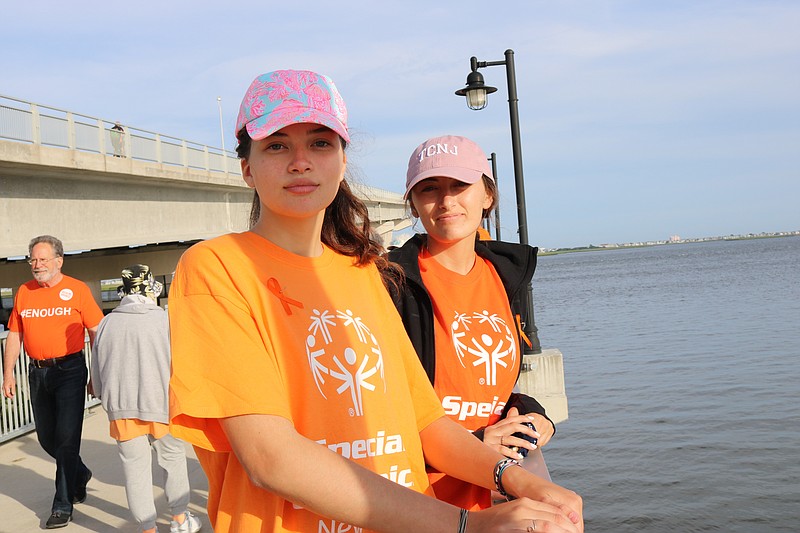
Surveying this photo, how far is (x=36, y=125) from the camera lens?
1534 cm

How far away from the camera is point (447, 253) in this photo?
3.01m

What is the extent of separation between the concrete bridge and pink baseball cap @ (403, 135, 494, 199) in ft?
44.4

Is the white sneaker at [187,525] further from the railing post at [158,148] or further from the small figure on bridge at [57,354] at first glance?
the railing post at [158,148]

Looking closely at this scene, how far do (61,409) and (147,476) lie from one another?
142cm

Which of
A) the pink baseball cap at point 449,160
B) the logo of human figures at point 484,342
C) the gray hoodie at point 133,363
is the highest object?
the pink baseball cap at point 449,160

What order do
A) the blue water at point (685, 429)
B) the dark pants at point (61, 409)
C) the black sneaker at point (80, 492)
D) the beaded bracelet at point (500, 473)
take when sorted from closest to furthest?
the beaded bracelet at point (500, 473)
the dark pants at point (61, 409)
the black sneaker at point (80, 492)
the blue water at point (685, 429)

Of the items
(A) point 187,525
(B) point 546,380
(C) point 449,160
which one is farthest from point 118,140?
(C) point 449,160

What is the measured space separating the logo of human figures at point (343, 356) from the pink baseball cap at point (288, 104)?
463 mm

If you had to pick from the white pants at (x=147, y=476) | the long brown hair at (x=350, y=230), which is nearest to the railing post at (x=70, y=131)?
the white pants at (x=147, y=476)

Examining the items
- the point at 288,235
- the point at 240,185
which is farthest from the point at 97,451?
the point at 240,185

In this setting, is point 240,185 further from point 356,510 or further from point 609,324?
point 356,510

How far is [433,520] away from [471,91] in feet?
36.0

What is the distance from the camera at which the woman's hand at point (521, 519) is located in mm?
1521

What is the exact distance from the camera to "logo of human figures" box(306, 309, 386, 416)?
1.79 meters
